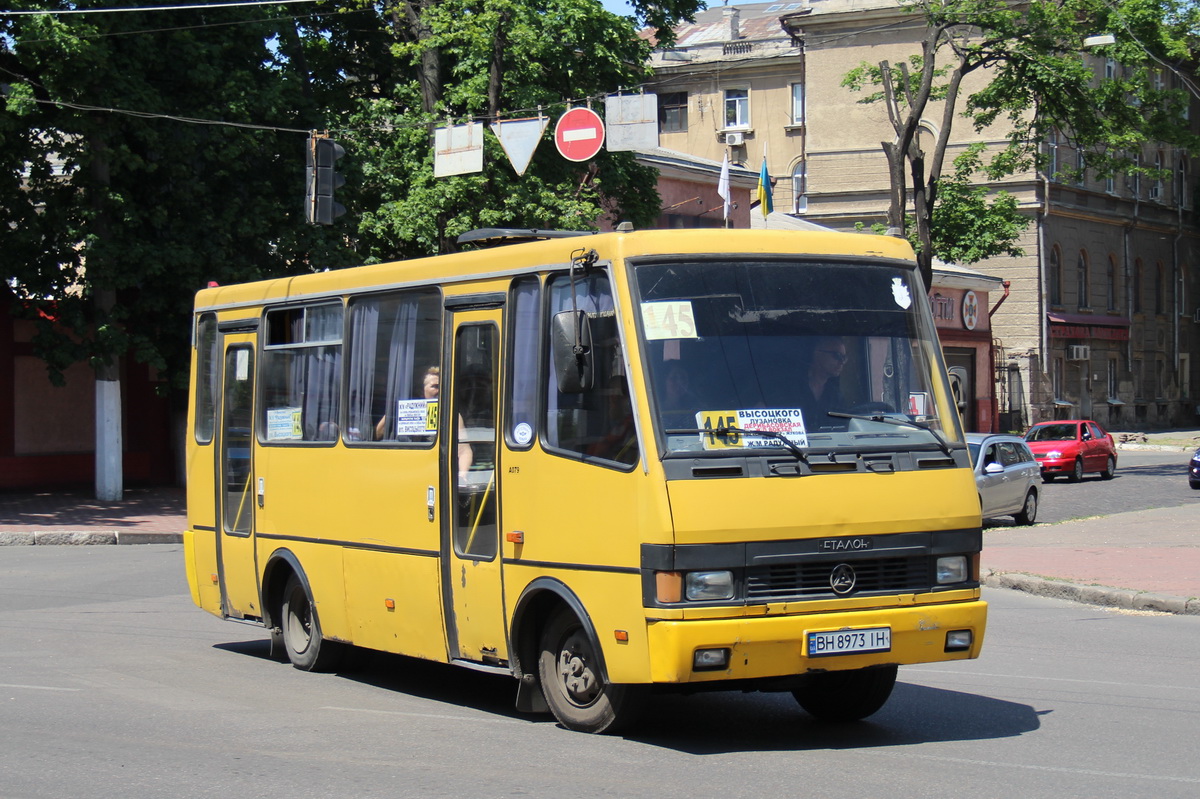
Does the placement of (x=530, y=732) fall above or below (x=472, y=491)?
below

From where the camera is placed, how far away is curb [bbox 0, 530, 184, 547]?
71.7ft

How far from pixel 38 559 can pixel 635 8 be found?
20.0m

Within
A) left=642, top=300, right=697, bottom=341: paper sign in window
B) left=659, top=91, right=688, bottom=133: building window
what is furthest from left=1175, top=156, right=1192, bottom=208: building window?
left=642, top=300, right=697, bottom=341: paper sign in window

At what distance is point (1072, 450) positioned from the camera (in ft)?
124

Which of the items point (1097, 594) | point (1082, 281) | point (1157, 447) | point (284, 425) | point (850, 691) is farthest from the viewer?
point (1082, 281)

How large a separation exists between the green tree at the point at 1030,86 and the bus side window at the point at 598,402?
22.4 metres

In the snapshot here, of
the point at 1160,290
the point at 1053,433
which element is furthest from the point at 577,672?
the point at 1160,290

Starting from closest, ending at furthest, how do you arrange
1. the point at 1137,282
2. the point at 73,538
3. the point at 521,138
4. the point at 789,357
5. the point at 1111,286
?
the point at 789,357 → the point at 521,138 → the point at 73,538 → the point at 1111,286 → the point at 1137,282

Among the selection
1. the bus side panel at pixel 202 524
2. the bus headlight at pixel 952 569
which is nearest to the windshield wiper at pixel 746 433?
the bus headlight at pixel 952 569

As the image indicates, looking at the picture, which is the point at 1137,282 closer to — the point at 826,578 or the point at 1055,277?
the point at 1055,277

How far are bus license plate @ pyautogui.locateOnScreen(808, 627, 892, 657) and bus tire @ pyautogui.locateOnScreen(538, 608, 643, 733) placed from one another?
1002 mm

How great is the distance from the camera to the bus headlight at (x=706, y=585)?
7.19 metres

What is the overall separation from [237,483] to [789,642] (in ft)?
19.3

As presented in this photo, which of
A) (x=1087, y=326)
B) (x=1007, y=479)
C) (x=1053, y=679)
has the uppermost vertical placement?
(x=1087, y=326)
